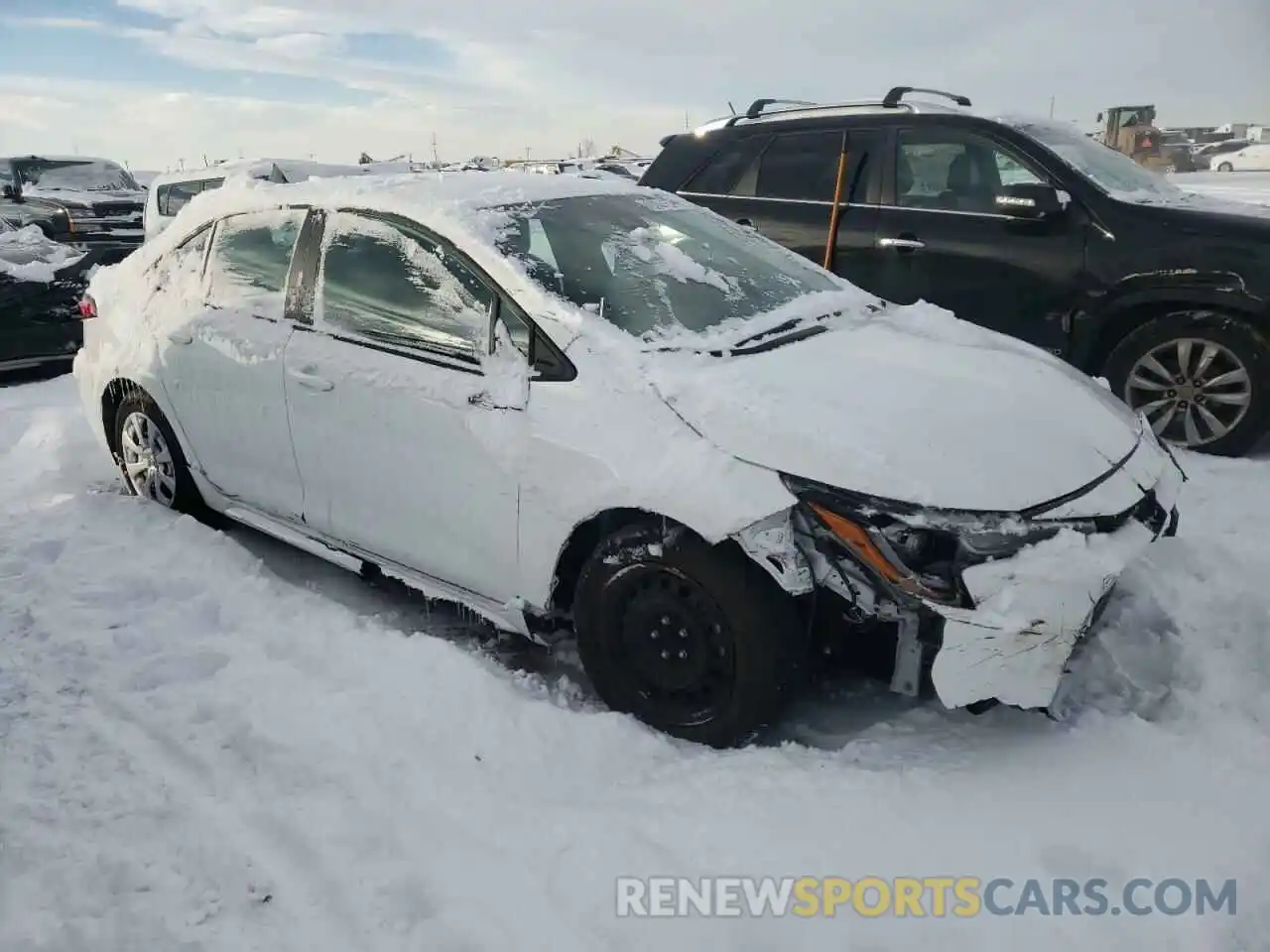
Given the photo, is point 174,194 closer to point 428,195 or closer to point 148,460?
point 148,460

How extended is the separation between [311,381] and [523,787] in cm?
178

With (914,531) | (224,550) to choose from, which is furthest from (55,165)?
(914,531)

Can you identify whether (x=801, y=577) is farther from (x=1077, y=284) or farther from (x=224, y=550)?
(x=1077, y=284)

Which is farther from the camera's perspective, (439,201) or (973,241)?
(973,241)

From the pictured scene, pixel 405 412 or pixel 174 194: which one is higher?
pixel 174 194

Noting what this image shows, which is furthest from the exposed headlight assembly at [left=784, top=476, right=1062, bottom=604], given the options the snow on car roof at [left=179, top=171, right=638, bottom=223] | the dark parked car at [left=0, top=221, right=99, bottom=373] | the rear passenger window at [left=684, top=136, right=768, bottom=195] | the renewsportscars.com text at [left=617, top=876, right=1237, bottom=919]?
the dark parked car at [left=0, top=221, right=99, bottom=373]

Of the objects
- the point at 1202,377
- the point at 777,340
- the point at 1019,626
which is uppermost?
the point at 777,340

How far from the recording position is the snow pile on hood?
7664 mm

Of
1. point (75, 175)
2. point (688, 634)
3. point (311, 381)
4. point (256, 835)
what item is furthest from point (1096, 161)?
point (75, 175)

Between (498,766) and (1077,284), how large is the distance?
14.1 ft

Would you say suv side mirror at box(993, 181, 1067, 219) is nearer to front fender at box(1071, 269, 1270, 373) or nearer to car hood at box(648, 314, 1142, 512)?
front fender at box(1071, 269, 1270, 373)

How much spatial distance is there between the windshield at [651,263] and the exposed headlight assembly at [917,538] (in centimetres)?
91

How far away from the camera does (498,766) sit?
8.65 feet

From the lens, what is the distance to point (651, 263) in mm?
3375
